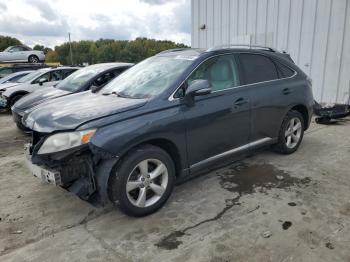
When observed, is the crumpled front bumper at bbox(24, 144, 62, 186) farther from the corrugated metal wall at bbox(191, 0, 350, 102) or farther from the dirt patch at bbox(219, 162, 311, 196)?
the corrugated metal wall at bbox(191, 0, 350, 102)

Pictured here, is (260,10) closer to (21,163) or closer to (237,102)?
(237,102)

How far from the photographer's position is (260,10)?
386 inches

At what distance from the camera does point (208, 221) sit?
327 cm

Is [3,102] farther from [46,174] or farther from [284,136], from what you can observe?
[284,136]

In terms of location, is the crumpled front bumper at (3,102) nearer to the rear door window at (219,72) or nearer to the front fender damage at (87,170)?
the front fender damage at (87,170)

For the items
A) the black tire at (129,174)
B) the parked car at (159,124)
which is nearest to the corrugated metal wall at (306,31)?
the parked car at (159,124)

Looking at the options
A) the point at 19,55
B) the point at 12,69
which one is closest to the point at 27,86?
the point at 12,69

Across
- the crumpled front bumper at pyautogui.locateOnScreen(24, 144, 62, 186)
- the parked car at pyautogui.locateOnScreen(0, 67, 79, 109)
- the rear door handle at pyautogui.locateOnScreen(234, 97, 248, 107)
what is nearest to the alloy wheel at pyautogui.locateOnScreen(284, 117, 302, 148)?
the rear door handle at pyautogui.locateOnScreen(234, 97, 248, 107)

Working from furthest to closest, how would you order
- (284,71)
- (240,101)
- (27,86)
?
1. (27,86)
2. (284,71)
3. (240,101)

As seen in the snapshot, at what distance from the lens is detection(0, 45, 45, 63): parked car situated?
915 inches

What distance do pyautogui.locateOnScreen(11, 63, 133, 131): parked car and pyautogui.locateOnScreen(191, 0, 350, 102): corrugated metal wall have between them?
4.58 m

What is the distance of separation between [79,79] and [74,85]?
217 millimetres

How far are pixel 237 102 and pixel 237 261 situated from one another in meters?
2.04

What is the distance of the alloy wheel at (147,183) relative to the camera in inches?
127
